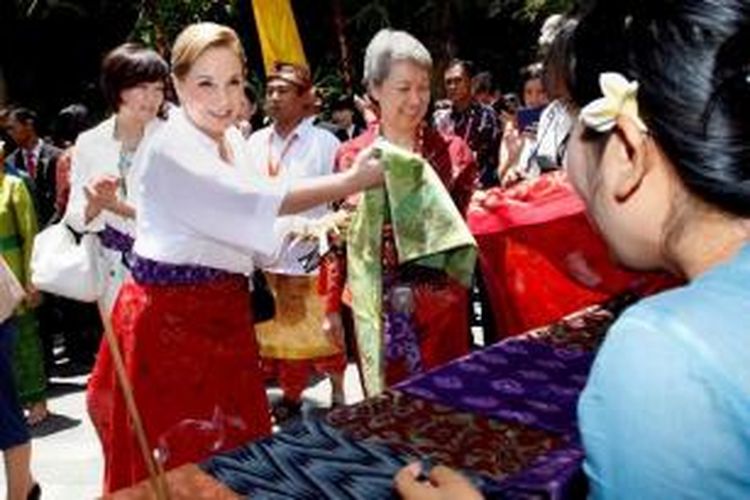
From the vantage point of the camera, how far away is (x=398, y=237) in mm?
3115

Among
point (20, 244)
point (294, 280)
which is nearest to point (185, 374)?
point (294, 280)

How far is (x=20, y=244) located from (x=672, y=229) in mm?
4703

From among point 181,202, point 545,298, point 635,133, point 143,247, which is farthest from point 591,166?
point 545,298

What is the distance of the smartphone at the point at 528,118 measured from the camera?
6426 millimetres

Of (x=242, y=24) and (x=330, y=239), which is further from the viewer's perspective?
(x=242, y=24)

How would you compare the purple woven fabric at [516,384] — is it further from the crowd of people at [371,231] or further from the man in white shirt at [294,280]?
the man in white shirt at [294,280]

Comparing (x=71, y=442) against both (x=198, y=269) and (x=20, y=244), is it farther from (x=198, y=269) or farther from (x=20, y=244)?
(x=198, y=269)

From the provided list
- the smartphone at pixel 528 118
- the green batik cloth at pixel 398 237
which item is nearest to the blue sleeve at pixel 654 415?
the green batik cloth at pixel 398 237

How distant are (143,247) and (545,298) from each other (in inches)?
54.1

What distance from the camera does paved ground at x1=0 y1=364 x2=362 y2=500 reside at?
171 inches

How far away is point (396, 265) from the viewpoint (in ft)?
10.8

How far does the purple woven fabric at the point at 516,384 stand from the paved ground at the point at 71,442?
216cm

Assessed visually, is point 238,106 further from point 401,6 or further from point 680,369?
point 401,6

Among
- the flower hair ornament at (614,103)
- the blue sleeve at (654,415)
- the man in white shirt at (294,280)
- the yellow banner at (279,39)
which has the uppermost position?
the yellow banner at (279,39)
